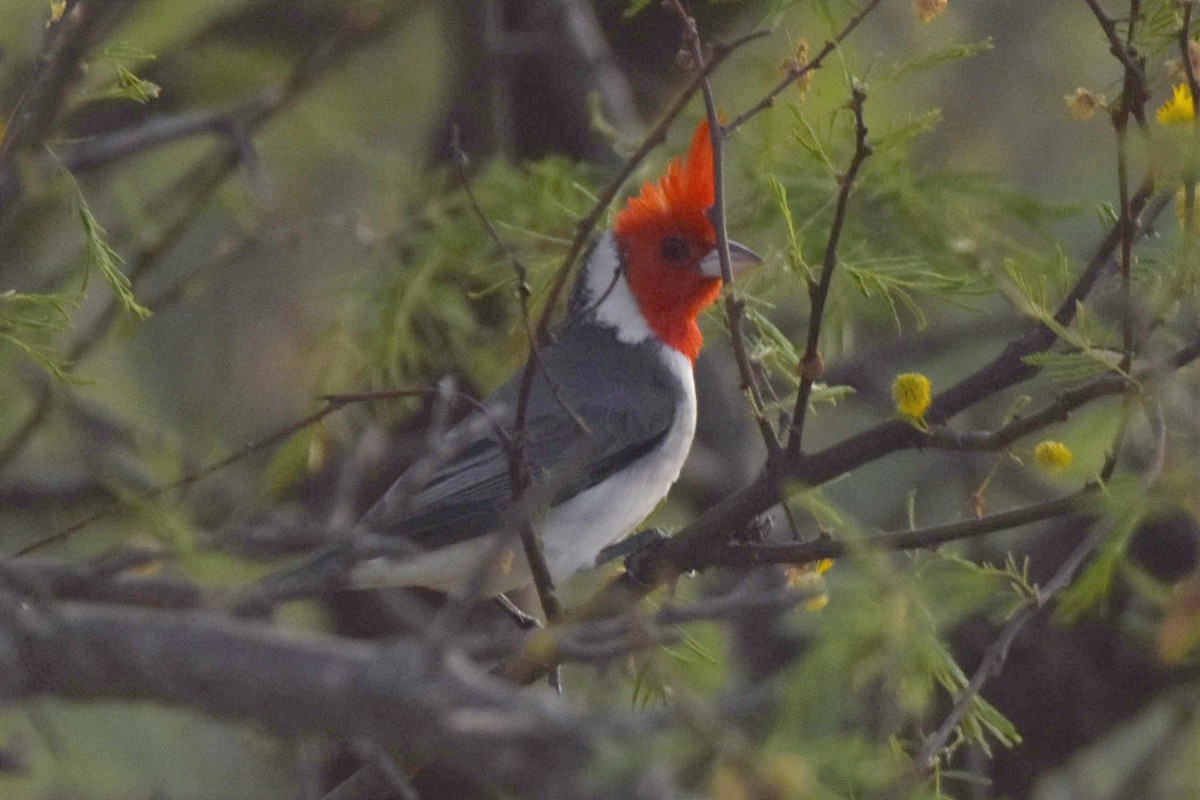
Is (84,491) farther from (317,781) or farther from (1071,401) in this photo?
(1071,401)

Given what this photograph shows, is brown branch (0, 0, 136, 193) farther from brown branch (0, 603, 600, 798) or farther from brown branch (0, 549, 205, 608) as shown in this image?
brown branch (0, 603, 600, 798)

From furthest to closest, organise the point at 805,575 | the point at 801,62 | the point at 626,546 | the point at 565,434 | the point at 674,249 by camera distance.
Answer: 1. the point at 674,249
2. the point at 565,434
3. the point at 626,546
4. the point at 805,575
5. the point at 801,62

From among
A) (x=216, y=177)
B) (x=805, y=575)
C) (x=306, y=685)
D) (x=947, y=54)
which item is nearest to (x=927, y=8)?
(x=947, y=54)

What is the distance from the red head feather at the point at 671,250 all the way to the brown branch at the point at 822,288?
1.56m

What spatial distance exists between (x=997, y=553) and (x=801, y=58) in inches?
87.7

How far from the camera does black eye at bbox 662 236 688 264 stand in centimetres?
454

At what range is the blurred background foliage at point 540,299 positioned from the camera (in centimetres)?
266

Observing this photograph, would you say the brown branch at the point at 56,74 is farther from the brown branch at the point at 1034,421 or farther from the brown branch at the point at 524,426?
the brown branch at the point at 1034,421

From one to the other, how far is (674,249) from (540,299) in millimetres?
866

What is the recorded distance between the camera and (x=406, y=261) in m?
5.00

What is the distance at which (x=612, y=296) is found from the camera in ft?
15.9

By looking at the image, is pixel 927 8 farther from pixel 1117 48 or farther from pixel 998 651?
pixel 998 651

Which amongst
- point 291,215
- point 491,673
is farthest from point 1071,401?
point 291,215

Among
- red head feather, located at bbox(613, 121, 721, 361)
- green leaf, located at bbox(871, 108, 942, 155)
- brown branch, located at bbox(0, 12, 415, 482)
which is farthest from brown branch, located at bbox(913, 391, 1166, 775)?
brown branch, located at bbox(0, 12, 415, 482)
